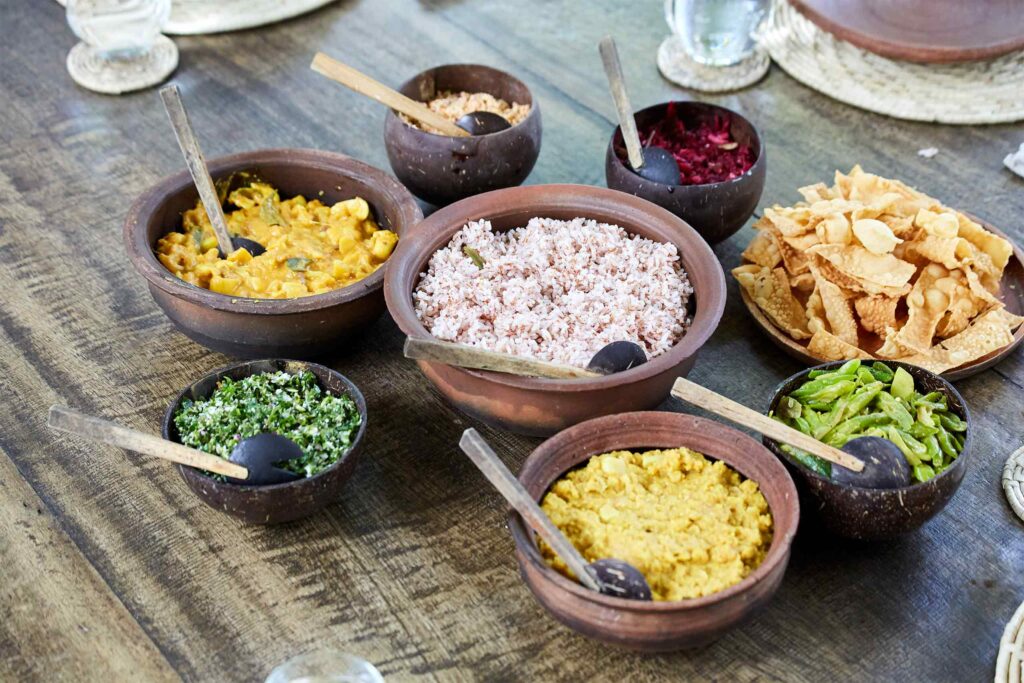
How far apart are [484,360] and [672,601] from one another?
61cm

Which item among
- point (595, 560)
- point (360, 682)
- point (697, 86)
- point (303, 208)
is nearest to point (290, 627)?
point (360, 682)

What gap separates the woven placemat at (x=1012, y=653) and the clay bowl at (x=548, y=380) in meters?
0.77

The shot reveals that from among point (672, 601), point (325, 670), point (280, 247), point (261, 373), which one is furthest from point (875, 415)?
point (280, 247)

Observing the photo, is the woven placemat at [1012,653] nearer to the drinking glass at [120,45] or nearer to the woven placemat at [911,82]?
the woven placemat at [911,82]

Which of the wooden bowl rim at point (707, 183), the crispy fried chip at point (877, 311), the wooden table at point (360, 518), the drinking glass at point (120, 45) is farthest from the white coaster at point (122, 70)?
the crispy fried chip at point (877, 311)

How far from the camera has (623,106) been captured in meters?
2.79

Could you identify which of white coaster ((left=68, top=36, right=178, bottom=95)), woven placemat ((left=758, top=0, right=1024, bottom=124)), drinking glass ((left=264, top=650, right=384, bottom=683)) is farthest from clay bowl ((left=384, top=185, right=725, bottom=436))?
white coaster ((left=68, top=36, right=178, bottom=95))

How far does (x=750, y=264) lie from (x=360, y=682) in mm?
1572

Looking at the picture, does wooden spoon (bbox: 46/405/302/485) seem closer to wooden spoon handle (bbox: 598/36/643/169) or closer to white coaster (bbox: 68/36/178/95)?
wooden spoon handle (bbox: 598/36/643/169)

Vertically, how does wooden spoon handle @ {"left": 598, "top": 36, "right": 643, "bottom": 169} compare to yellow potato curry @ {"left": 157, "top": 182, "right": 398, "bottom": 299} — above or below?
above

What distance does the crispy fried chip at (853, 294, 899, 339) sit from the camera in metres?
2.52

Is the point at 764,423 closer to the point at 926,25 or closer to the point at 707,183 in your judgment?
the point at 707,183

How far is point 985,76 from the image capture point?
3.56 m

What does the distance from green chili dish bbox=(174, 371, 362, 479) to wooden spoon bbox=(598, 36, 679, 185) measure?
102cm
